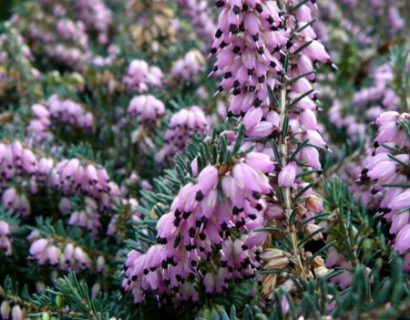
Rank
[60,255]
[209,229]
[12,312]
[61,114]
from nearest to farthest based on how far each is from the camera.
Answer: [209,229] → [12,312] → [60,255] → [61,114]

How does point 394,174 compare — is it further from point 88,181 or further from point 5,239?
point 5,239

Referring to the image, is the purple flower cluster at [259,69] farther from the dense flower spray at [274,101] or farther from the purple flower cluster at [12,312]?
the purple flower cluster at [12,312]

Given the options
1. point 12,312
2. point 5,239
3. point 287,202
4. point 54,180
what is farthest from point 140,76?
point 287,202

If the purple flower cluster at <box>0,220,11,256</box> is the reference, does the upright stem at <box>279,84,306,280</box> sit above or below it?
below

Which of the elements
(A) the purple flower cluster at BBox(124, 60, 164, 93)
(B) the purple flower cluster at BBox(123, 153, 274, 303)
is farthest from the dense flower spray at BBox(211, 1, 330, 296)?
(A) the purple flower cluster at BBox(124, 60, 164, 93)

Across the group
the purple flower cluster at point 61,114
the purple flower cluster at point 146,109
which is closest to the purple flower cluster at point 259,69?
the purple flower cluster at point 146,109

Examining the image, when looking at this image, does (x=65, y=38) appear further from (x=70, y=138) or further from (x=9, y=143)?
(x=9, y=143)

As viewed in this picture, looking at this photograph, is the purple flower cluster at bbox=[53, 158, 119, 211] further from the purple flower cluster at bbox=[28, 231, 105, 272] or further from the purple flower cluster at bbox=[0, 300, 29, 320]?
the purple flower cluster at bbox=[0, 300, 29, 320]

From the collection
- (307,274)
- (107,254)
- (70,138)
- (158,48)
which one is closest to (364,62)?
(158,48)
